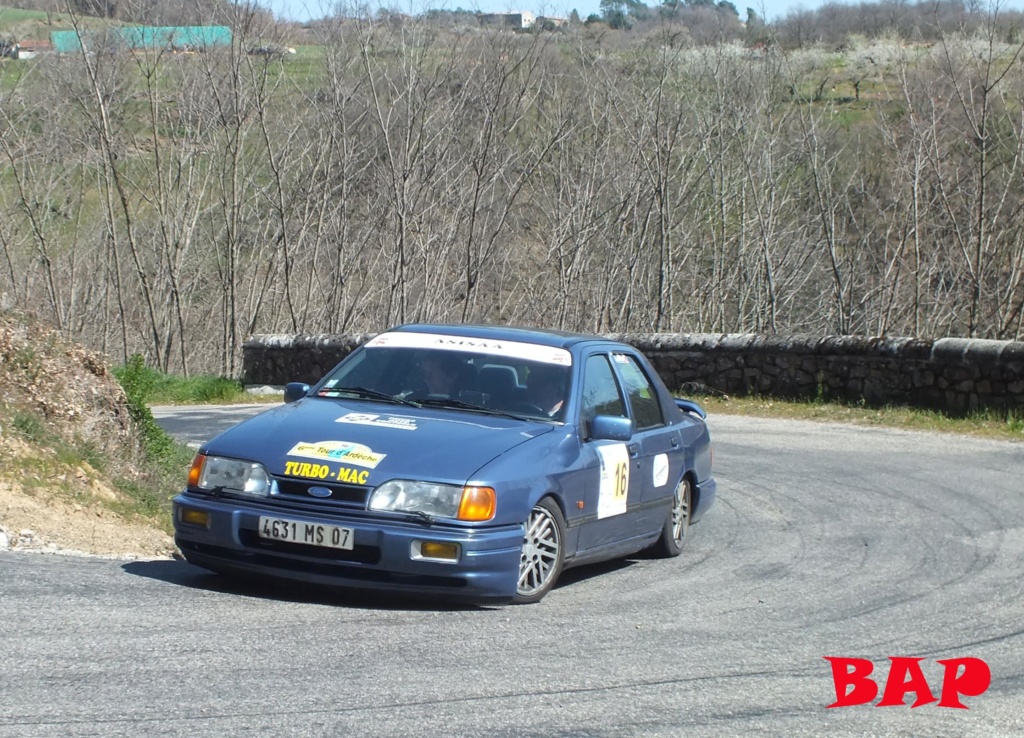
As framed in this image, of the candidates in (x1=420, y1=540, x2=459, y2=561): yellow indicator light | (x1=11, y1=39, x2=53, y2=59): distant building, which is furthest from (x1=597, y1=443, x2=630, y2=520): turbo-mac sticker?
(x1=11, y1=39, x2=53, y2=59): distant building

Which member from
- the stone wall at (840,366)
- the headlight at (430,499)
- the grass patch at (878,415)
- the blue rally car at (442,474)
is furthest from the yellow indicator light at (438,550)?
the stone wall at (840,366)

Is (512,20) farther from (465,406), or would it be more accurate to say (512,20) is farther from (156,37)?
(465,406)

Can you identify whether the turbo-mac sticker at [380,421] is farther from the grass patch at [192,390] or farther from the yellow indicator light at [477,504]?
the grass patch at [192,390]

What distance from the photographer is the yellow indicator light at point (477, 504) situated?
5.85m

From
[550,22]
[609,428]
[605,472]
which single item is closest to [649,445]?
[605,472]

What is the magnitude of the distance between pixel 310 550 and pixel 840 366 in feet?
39.3

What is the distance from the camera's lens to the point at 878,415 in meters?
15.7

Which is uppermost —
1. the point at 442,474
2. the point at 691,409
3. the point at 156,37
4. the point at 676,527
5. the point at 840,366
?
the point at 156,37

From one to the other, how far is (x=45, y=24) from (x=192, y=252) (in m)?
14.1

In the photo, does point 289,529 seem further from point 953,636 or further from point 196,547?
point 953,636

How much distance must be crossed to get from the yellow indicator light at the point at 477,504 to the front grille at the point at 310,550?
0.44 meters

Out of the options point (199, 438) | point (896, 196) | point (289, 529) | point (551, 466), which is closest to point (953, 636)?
point (551, 466)

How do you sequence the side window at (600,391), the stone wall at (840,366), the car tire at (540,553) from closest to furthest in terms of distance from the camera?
the car tire at (540,553) < the side window at (600,391) < the stone wall at (840,366)

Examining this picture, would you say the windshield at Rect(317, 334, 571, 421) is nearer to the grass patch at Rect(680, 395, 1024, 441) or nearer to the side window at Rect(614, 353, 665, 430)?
the side window at Rect(614, 353, 665, 430)
